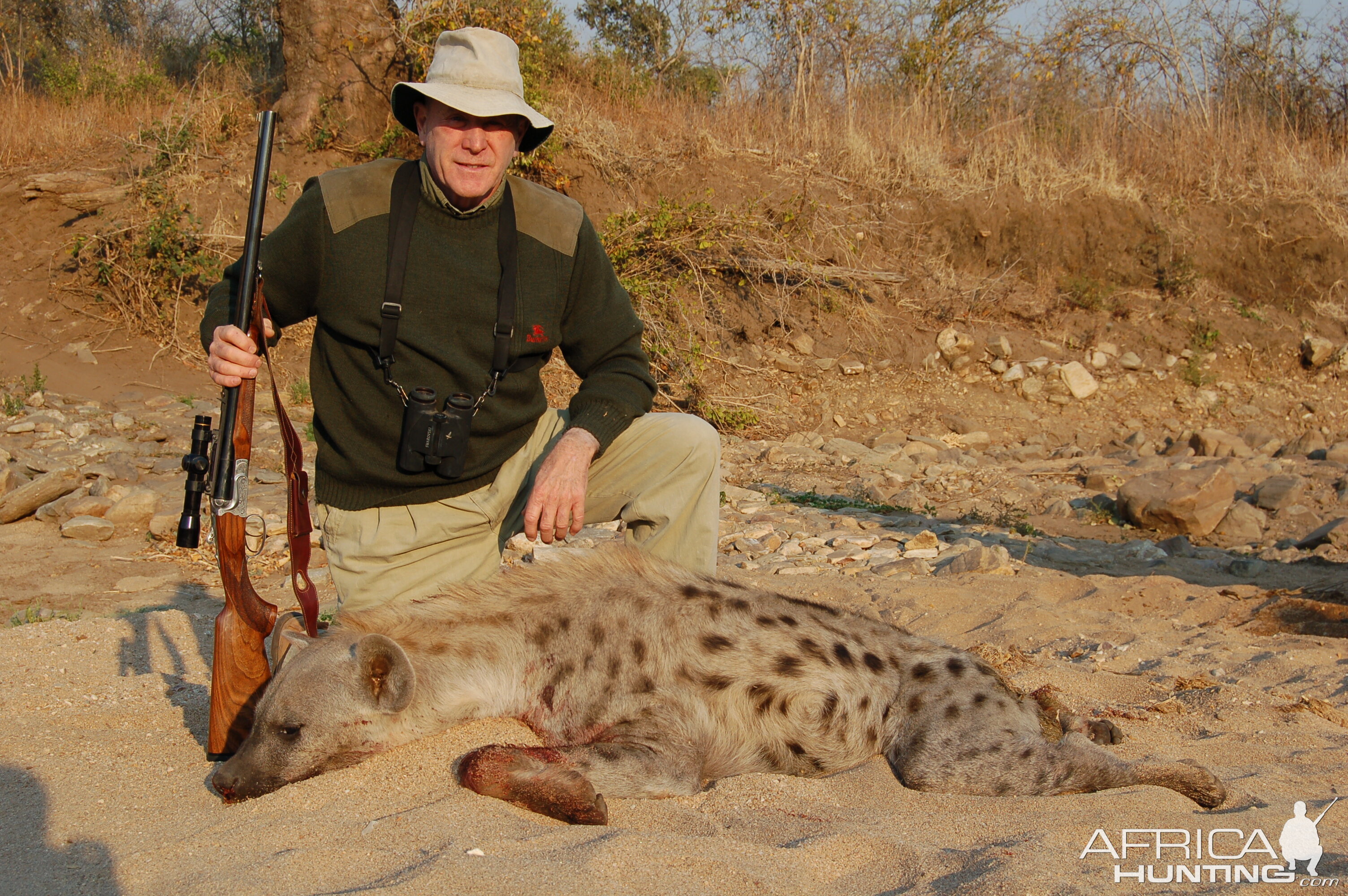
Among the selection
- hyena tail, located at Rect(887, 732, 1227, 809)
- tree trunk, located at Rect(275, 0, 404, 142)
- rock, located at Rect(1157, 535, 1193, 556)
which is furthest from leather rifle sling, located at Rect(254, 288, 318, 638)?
tree trunk, located at Rect(275, 0, 404, 142)

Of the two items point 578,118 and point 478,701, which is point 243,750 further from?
point 578,118

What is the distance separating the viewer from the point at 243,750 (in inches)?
124

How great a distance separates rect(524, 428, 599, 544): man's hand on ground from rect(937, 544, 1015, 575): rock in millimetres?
3222

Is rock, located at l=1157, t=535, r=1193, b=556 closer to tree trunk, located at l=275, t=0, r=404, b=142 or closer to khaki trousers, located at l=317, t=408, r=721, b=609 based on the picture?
khaki trousers, located at l=317, t=408, r=721, b=609

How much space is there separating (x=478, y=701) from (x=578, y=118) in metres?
10.4

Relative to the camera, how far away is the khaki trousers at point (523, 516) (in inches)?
161

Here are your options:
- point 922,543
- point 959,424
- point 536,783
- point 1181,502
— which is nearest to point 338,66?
point 959,424

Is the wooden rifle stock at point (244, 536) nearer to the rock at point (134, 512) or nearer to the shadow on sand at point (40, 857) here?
the shadow on sand at point (40, 857)

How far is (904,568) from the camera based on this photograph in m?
6.46

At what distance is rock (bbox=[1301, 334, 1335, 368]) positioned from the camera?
1259 centimetres

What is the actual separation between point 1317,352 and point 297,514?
41.8 feet

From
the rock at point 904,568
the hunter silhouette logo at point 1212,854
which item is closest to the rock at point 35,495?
the rock at point 904,568

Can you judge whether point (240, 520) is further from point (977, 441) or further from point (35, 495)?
point (977, 441)

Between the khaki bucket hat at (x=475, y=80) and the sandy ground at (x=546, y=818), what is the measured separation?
2166 mm
